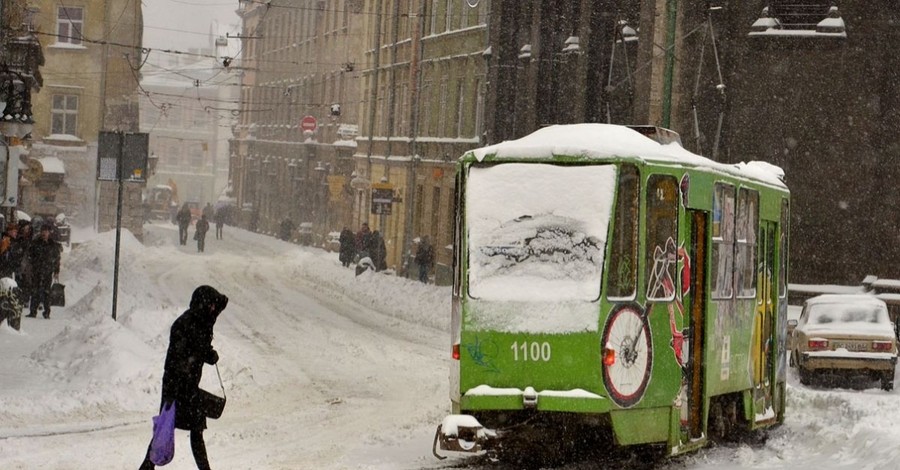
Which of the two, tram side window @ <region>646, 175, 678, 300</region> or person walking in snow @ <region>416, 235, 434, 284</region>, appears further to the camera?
person walking in snow @ <region>416, 235, 434, 284</region>

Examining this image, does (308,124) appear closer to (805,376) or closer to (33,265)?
(33,265)

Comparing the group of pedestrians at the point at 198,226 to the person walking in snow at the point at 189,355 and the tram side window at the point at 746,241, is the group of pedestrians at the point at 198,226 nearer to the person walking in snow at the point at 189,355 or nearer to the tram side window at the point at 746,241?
the tram side window at the point at 746,241

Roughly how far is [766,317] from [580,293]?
5264 millimetres

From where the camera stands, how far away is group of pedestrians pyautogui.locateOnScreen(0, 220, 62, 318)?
2858cm

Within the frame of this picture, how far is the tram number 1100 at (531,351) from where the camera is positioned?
13.1 metres

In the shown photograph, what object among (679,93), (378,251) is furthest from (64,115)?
(679,93)

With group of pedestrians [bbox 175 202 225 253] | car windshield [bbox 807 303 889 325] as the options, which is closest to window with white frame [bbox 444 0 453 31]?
group of pedestrians [bbox 175 202 225 253]

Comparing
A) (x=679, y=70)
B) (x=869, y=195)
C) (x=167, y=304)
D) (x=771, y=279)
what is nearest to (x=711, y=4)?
(x=679, y=70)

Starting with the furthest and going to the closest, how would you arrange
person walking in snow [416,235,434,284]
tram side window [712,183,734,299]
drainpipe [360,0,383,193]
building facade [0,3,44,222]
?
drainpipe [360,0,383,193], person walking in snow [416,235,434,284], building facade [0,3,44,222], tram side window [712,183,734,299]

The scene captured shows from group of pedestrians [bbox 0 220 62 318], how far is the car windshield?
13744 mm

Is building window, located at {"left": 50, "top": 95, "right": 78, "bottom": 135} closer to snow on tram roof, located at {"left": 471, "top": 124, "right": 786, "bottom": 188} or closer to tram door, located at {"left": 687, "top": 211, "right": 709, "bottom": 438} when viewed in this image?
snow on tram roof, located at {"left": 471, "top": 124, "right": 786, "bottom": 188}

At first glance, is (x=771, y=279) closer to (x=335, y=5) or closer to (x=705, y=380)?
(x=705, y=380)

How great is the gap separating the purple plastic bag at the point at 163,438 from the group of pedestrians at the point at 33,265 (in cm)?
1680

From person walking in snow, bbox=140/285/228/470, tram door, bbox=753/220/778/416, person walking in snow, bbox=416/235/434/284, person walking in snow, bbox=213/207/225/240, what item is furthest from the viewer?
person walking in snow, bbox=213/207/225/240
